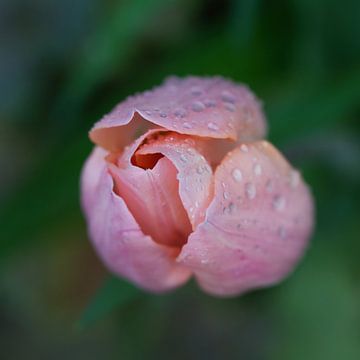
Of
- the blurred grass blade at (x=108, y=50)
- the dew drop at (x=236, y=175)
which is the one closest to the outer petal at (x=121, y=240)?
the dew drop at (x=236, y=175)

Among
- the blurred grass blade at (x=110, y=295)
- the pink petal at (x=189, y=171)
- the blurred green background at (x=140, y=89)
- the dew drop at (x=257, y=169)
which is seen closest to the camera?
the pink petal at (x=189, y=171)

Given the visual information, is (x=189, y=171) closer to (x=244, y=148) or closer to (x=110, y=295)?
(x=244, y=148)

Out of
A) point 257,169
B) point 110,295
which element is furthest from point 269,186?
point 110,295

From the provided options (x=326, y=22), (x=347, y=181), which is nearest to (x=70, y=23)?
(x=326, y=22)

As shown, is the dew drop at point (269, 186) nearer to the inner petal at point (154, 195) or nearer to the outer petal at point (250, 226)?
the outer petal at point (250, 226)

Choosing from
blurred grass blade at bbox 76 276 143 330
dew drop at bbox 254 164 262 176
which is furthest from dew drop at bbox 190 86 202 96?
blurred grass blade at bbox 76 276 143 330
